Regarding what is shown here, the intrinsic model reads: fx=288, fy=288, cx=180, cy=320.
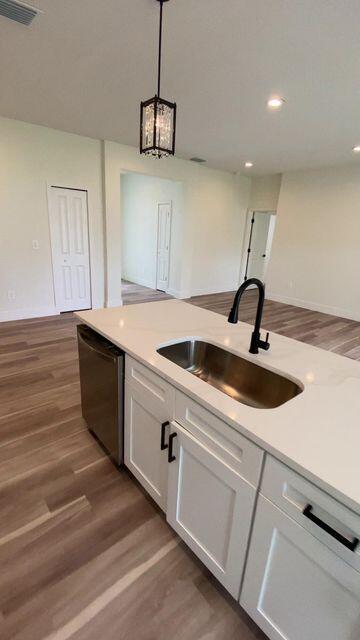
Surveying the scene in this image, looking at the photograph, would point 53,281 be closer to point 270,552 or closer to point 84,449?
point 84,449

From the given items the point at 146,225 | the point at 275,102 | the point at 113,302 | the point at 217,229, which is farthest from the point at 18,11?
the point at 217,229

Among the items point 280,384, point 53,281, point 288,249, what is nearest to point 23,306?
point 53,281

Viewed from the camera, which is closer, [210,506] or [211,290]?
[210,506]

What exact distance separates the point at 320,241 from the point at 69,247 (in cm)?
491

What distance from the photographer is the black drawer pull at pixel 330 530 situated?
71 cm

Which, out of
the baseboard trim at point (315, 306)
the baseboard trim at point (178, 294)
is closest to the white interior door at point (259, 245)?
the baseboard trim at point (315, 306)

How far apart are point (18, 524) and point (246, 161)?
606 cm

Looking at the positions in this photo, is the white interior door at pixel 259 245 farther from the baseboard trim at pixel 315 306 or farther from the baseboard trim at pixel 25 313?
the baseboard trim at pixel 25 313

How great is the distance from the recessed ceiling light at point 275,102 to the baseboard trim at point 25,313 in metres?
4.17

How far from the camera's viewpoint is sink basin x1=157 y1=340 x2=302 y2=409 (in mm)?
1357

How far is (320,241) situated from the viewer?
596 centimetres

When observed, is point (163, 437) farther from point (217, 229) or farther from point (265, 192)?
point (265, 192)

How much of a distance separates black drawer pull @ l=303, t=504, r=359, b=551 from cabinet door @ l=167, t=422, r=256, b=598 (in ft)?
0.64

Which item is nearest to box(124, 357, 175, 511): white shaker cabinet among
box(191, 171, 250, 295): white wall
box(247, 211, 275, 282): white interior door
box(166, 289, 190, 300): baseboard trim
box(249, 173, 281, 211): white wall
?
box(166, 289, 190, 300): baseboard trim
